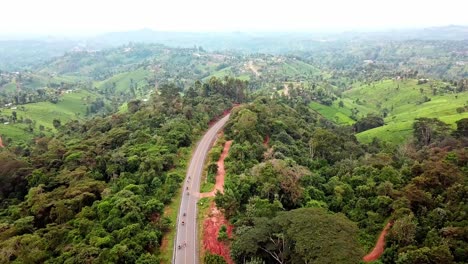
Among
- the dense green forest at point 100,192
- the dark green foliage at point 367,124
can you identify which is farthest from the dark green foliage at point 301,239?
the dark green foliage at point 367,124

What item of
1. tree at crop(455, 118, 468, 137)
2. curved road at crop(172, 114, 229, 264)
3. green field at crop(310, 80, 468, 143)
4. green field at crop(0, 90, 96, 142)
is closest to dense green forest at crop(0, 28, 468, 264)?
tree at crop(455, 118, 468, 137)

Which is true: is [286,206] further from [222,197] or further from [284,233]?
[284,233]

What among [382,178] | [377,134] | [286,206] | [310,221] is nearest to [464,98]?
[377,134]

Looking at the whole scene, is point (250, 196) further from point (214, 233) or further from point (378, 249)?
point (378, 249)

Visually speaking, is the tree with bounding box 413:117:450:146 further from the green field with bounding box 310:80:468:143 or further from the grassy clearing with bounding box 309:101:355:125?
the grassy clearing with bounding box 309:101:355:125

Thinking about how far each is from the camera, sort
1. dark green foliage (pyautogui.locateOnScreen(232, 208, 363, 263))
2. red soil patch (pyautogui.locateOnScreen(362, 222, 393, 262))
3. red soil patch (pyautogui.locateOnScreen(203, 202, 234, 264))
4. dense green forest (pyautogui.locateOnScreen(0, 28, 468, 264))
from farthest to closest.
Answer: red soil patch (pyautogui.locateOnScreen(362, 222, 393, 262))
red soil patch (pyautogui.locateOnScreen(203, 202, 234, 264))
dense green forest (pyautogui.locateOnScreen(0, 28, 468, 264))
dark green foliage (pyautogui.locateOnScreen(232, 208, 363, 263))
